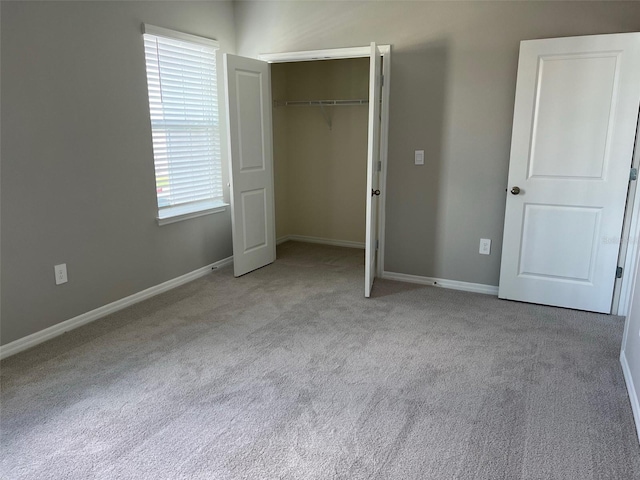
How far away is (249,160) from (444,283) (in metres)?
2.09

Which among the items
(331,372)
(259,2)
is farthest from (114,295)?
(259,2)

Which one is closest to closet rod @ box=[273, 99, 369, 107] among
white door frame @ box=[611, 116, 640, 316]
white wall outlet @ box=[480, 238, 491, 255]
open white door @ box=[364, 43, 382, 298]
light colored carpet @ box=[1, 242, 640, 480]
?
open white door @ box=[364, 43, 382, 298]

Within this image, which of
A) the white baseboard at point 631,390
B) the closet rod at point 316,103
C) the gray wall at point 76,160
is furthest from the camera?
the closet rod at point 316,103

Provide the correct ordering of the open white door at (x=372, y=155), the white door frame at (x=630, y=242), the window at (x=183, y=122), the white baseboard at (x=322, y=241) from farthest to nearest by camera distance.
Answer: the white baseboard at (x=322, y=241), the window at (x=183, y=122), the open white door at (x=372, y=155), the white door frame at (x=630, y=242)

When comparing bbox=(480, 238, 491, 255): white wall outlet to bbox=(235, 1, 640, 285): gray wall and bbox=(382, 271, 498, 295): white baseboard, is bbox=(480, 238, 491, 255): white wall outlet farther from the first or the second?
bbox=(382, 271, 498, 295): white baseboard

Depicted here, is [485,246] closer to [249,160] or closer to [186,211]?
[249,160]

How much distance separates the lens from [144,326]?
10.8ft

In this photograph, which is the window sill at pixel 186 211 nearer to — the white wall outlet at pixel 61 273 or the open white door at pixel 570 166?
the white wall outlet at pixel 61 273

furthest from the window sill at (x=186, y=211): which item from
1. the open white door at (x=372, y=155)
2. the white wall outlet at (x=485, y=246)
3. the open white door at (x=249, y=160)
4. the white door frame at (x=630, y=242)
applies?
the white door frame at (x=630, y=242)

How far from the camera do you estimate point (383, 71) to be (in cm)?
388

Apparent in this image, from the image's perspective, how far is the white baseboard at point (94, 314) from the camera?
2.90 meters

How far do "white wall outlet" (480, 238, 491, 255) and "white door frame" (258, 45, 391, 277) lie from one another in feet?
2.81

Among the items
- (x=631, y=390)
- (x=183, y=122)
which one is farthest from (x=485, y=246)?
(x=183, y=122)

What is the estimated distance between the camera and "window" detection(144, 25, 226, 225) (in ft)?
12.4
